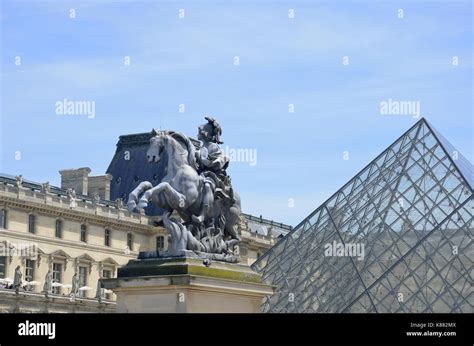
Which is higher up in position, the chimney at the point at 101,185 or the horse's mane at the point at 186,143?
the chimney at the point at 101,185

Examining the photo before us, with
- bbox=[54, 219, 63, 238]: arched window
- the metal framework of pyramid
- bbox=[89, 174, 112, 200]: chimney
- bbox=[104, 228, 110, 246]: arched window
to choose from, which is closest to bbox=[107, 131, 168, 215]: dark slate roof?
bbox=[89, 174, 112, 200]: chimney

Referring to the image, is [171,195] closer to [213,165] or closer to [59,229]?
[213,165]

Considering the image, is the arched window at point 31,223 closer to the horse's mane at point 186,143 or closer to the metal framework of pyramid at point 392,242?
the metal framework of pyramid at point 392,242

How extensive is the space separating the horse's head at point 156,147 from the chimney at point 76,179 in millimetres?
79378

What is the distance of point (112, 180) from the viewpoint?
10175cm

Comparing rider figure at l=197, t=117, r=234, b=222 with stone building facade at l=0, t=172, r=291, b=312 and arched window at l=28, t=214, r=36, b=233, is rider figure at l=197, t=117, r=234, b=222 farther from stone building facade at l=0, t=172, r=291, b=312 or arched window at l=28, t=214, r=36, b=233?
arched window at l=28, t=214, r=36, b=233

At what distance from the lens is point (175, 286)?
46.4 feet

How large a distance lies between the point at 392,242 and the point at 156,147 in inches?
1343

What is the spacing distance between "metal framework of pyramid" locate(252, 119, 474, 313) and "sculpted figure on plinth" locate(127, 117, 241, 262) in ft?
91.9

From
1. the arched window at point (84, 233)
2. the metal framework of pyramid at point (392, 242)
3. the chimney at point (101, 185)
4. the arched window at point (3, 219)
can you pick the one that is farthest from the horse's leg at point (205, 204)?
the chimney at point (101, 185)

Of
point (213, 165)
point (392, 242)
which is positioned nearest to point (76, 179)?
point (392, 242)

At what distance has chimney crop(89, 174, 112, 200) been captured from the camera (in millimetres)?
Result: 95375

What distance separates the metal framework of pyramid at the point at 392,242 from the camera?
43812 millimetres
